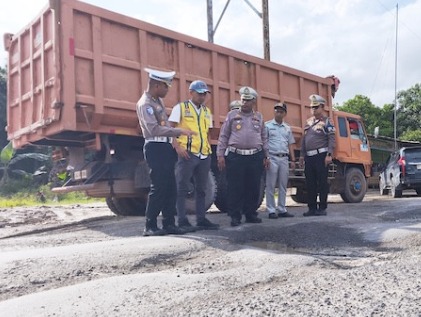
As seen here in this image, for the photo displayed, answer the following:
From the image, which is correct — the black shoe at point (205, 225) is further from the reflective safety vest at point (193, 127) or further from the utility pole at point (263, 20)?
the utility pole at point (263, 20)

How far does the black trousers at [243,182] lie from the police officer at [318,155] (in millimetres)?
1014

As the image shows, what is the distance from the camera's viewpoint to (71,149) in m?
6.87

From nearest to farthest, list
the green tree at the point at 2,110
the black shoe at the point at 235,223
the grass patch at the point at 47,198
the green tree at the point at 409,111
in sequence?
the black shoe at the point at 235,223 < the grass patch at the point at 47,198 < the green tree at the point at 2,110 < the green tree at the point at 409,111

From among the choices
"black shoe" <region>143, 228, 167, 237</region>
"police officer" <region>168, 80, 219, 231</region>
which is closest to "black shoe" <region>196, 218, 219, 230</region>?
"police officer" <region>168, 80, 219, 231</region>

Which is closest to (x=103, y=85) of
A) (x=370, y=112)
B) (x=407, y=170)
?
(x=407, y=170)

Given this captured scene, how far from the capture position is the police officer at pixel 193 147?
5.03 meters

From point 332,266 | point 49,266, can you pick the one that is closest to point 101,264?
point 49,266

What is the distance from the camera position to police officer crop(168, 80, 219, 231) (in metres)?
5.03

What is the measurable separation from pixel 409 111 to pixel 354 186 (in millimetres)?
22974

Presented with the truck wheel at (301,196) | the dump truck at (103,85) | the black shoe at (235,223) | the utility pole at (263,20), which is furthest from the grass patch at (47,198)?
the black shoe at (235,223)

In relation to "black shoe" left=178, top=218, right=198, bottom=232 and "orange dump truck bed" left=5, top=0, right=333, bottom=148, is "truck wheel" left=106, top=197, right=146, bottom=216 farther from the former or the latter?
"black shoe" left=178, top=218, right=198, bottom=232

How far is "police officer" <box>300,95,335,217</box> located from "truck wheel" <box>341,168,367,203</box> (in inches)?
143

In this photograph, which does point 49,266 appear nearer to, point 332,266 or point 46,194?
point 332,266

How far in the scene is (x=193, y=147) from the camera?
504cm
